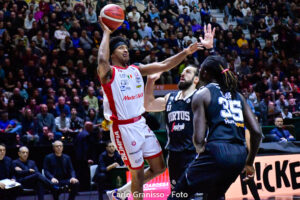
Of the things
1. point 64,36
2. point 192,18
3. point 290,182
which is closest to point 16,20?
point 64,36

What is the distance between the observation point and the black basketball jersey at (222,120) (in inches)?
163

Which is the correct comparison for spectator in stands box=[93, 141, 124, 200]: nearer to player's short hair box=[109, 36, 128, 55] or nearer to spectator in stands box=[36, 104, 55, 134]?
spectator in stands box=[36, 104, 55, 134]

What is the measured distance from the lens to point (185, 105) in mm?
6203

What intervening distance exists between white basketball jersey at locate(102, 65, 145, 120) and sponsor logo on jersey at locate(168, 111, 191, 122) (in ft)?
2.25

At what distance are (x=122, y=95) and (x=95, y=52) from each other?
9.77 metres

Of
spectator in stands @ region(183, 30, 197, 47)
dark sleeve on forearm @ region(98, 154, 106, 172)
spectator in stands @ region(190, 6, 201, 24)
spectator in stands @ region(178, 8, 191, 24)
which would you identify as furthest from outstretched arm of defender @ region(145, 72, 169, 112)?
spectator in stands @ region(190, 6, 201, 24)

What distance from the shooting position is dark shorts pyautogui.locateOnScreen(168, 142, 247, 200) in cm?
404

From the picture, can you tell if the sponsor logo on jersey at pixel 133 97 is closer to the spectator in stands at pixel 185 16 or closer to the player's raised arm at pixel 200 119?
the player's raised arm at pixel 200 119

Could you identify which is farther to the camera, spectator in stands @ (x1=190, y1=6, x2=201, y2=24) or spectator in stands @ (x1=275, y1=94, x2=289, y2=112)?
spectator in stands @ (x1=190, y1=6, x2=201, y2=24)

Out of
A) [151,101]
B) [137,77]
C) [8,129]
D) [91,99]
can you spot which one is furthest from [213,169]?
[91,99]

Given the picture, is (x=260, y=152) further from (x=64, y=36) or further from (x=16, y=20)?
(x=16, y=20)

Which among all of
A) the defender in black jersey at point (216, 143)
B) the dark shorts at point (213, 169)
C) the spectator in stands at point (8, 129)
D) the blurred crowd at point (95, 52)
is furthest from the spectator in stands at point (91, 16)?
the dark shorts at point (213, 169)

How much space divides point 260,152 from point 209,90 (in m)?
6.41

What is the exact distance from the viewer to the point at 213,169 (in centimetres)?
405
